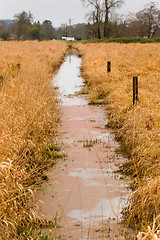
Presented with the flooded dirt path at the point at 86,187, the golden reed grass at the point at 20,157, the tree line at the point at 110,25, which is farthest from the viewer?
the tree line at the point at 110,25

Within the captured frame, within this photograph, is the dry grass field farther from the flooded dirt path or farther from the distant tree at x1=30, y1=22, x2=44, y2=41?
the distant tree at x1=30, y1=22, x2=44, y2=41

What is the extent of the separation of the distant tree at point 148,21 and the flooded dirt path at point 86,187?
5620 centimetres

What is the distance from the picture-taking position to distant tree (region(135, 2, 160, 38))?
6103 centimetres

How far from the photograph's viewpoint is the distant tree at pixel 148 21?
6103 centimetres

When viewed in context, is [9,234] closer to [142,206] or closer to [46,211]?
[46,211]

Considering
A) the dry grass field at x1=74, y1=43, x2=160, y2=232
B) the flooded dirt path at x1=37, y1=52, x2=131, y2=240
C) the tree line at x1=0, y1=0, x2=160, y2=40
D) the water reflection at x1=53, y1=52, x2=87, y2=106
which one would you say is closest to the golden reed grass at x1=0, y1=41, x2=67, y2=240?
the flooded dirt path at x1=37, y1=52, x2=131, y2=240

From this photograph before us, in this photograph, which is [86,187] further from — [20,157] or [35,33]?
[35,33]

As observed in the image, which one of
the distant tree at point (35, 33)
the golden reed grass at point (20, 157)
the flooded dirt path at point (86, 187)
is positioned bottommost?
the flooded dirt path at point (86, 187)

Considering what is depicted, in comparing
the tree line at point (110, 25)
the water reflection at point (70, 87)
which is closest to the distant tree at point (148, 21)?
the tree line at point (110, 25)

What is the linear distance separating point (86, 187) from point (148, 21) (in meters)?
61.5

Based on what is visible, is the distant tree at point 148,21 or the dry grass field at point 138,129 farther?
the distant tree at point 148,21

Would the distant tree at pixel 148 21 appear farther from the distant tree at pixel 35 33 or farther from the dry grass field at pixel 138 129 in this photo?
the dry grass field at pixel 138 129

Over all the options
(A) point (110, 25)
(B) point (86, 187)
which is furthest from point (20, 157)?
(A) point (110, 25)

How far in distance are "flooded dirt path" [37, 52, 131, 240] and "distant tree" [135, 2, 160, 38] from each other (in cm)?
5620
